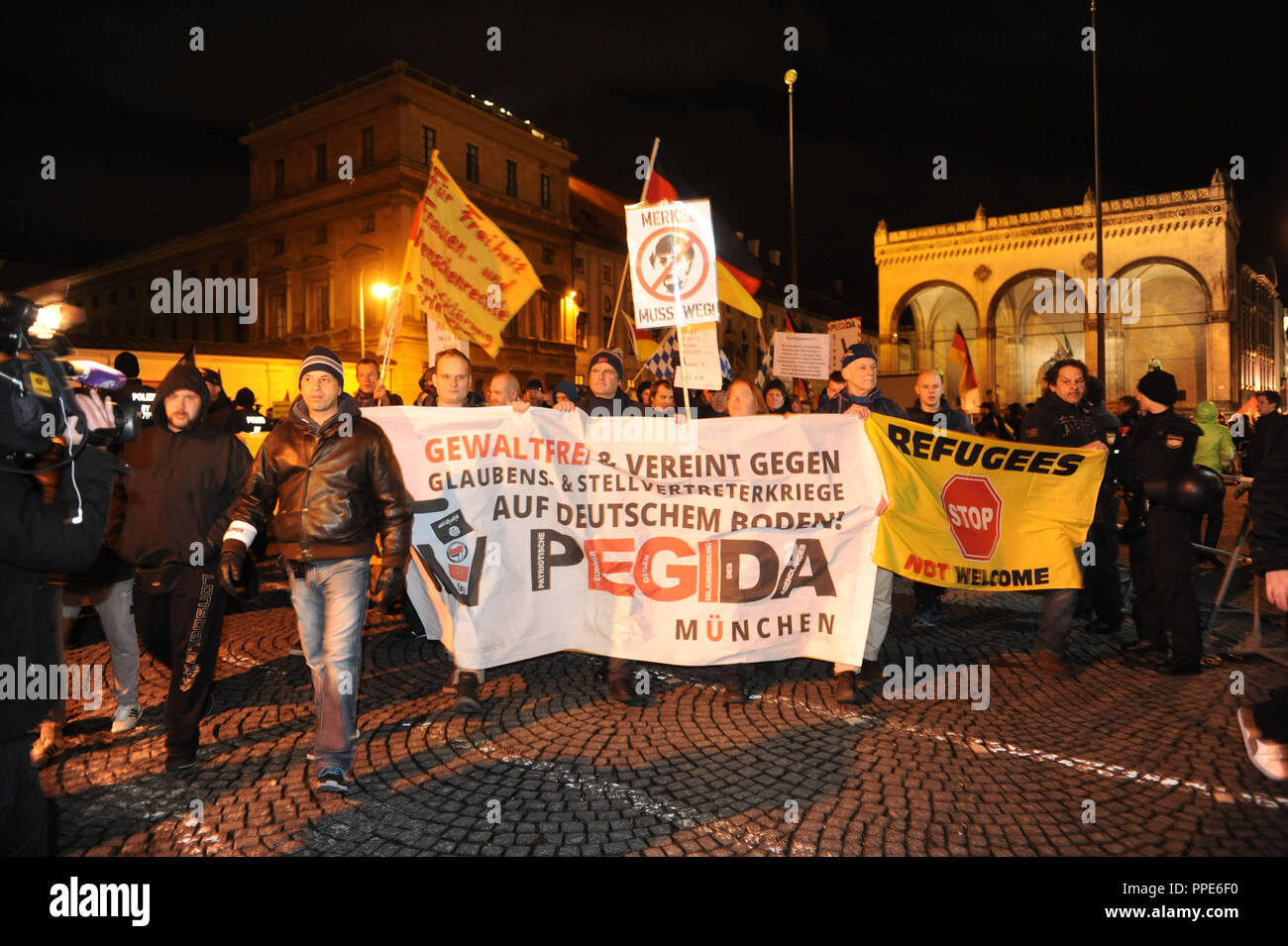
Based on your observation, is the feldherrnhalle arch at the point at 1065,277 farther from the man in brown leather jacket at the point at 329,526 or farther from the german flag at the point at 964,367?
the man in brown leather jacket at the point at 329,526

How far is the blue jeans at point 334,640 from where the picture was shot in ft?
12.6

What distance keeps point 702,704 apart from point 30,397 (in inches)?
150

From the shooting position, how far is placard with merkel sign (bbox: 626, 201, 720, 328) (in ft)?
21.0

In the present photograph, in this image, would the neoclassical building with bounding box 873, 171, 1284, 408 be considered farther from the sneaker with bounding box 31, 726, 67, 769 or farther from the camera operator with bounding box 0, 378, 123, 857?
the camera operator with bounding box 0, 378, 123, 857

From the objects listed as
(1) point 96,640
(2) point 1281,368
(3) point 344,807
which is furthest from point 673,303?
(2) point 1281,368

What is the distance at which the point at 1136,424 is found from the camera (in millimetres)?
6078

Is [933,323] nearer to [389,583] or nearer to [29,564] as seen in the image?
[389,583]

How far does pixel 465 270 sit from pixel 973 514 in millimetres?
5326

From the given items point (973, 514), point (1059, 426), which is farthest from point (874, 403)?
point (1059, 426)

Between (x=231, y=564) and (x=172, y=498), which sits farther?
(x=172, y=498)

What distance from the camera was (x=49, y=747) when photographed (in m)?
4.31

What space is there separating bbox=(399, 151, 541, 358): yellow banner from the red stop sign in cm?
454

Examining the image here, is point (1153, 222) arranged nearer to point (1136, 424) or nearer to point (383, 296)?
point (383, 296)

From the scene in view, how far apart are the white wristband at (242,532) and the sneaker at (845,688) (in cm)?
347
